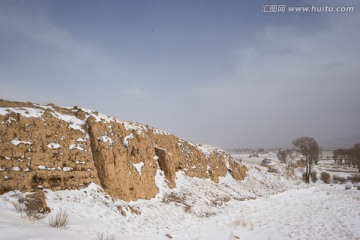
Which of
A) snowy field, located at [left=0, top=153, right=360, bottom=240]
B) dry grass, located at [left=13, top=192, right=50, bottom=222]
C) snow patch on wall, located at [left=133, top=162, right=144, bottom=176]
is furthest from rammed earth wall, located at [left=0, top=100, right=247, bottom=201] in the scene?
dry grass, located at [left=13, top=192, right=50, bottom=222]

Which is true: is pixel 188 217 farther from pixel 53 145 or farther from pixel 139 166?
pixel 53 145

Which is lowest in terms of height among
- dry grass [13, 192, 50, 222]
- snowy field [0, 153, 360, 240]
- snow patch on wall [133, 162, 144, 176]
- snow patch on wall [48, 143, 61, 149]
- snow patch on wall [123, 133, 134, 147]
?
snowy field [0, 153, 360, 240]

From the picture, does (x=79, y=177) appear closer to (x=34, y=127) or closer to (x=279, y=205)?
(x=34, y=127)

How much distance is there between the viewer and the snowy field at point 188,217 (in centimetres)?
864

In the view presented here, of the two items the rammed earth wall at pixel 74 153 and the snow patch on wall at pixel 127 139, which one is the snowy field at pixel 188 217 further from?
the snow patch on wall at pixel 127 139

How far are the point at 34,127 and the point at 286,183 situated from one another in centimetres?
3623

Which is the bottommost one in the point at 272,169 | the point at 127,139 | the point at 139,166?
the point at 272,169

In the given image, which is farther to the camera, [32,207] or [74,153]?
[74,153]

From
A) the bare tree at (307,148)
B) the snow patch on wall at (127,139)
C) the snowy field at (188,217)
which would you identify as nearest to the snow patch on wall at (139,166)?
the snow patch on wall at (127,139)

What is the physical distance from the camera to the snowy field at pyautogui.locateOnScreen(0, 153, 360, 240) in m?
8.64

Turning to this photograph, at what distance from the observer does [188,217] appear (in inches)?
619

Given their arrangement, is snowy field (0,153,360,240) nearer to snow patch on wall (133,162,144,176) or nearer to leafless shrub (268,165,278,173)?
snow patch on wall (133,162,144,176)

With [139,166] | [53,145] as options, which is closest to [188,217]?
[139,166]

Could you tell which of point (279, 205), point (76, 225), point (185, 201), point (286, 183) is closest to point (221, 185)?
point (279, 205)
